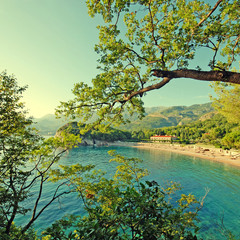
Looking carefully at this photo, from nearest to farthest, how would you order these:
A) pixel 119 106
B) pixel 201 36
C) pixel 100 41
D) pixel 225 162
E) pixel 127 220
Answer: pixel 127 220 → pixel 201 36 → pixel 100 41 → pixel 119 106 → pixel 225 162

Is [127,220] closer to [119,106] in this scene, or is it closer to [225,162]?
[119,106]

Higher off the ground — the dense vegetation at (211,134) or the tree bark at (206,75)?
the tree bark at (206,75)

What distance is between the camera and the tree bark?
3432mm

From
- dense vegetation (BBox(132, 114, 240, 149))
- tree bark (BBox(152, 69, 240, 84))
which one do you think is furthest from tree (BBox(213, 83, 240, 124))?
dense vegetation (BBox(132, 114, 240, 149))

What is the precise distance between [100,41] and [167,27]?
2.77 meters

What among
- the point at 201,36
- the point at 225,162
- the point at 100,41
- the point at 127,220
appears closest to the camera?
the point at 127,220

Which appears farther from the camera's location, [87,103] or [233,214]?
[233,214]

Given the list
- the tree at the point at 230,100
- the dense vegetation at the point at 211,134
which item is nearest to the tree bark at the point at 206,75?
the tree at the point at 230,100

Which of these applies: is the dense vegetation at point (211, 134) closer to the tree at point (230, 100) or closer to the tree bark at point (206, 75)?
the tree at point (230, 100)

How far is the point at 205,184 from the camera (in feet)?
77.2

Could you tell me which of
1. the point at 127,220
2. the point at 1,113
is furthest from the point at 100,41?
the point at 127,220

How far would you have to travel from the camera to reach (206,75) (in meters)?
3.71

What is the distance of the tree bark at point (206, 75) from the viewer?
135 inches

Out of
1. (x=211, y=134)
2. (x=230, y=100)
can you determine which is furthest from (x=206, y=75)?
(x=211, y=134)
